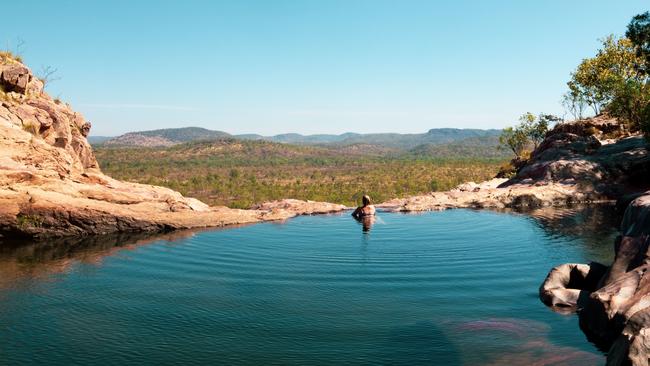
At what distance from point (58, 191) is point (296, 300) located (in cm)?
2832

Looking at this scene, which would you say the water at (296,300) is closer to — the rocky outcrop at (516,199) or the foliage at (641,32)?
the rocky outcrop at (516,199)

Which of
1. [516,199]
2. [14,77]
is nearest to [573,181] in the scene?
[516,199]

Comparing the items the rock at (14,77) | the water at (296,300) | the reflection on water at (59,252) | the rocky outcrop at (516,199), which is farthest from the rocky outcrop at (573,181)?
the rock at (14,77)

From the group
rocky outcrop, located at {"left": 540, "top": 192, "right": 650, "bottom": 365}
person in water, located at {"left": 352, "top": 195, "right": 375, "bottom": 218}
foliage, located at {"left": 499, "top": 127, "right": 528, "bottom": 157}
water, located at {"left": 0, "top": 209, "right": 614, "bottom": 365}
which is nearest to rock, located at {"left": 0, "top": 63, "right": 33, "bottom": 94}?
water, located at {"left": 0, "top": 209, "right": 614, "bottom": 365}

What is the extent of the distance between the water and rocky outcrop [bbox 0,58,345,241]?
3.43 metres

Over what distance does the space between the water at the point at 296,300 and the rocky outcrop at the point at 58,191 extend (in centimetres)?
343

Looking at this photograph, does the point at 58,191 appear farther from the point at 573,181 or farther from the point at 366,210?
the point at 573,181

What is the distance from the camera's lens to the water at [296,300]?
61.1 ft

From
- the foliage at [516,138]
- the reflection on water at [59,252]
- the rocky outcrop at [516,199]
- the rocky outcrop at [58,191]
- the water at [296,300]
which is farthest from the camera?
the foliage at [516,138]

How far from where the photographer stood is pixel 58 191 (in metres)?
41.8

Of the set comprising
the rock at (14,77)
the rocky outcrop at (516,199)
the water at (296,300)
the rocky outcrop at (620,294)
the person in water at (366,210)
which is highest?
the rock at (14,77)

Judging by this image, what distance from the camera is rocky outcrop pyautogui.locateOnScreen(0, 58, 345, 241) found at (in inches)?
1547

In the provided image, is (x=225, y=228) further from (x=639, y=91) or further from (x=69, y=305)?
(x=639, y=91)

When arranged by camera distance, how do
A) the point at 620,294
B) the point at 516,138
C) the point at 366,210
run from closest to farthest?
the point at 620,294 → the point at 366,210 → the point at 516,138
